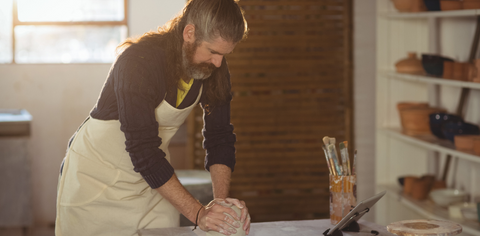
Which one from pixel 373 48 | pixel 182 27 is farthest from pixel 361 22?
pixel 182 27

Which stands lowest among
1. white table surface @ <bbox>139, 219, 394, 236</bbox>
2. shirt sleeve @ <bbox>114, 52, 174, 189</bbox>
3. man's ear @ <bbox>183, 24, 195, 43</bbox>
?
white table surface @ <bbox>139, 219, 394, 236</bbox>

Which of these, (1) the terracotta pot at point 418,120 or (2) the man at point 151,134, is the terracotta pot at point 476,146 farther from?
(2) the man at point 151,134

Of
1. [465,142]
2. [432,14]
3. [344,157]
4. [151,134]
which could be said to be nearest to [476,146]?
[465,142]

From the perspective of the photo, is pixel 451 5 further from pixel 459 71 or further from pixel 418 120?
pixel 418 120

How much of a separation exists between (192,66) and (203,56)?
0.17ft

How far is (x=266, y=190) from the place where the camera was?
3592mm

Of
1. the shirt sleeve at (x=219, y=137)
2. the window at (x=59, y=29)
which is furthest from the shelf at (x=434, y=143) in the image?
the window at (x=59, y=29)

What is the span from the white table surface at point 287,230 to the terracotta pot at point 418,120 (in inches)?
59.4

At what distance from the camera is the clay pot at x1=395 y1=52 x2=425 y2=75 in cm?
293

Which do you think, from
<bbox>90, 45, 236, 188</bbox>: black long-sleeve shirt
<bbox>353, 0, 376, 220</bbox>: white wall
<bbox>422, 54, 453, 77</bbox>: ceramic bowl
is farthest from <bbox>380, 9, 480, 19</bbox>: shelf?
<bbox>90, 45, 236, 188</bbox>: black long-sleeve shirt

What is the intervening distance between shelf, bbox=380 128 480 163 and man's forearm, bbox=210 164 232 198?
1.24 m

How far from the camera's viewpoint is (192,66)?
158cm

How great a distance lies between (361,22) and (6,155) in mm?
2736

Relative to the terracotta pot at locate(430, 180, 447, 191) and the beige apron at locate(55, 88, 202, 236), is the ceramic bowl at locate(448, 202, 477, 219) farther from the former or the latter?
the beige apron at locate(55, 88, 202, 236)
